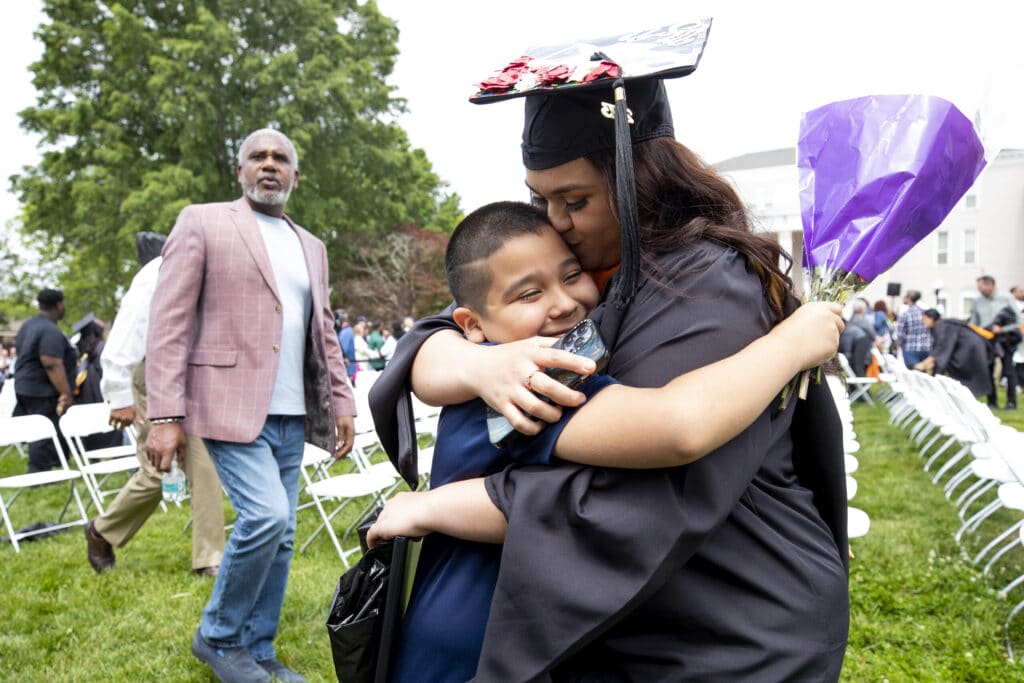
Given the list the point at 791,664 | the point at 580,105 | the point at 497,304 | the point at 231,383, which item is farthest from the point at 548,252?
the point at 231,383

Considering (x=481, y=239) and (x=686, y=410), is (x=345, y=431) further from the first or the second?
(x=686, y=410)

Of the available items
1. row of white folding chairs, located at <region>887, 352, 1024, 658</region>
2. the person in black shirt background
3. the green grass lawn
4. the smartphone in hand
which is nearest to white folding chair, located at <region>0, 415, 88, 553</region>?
the green grass lawn

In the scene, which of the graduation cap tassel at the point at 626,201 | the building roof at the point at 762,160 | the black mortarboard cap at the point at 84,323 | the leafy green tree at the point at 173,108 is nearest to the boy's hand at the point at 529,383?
the graduation cap tassel at the point at 626,201

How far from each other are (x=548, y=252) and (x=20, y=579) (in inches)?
190

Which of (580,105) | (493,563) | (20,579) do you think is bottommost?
(20,579)

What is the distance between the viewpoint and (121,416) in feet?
12.7

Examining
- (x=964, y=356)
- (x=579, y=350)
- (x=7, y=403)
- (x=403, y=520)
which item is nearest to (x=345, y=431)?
(x=403, y=520)

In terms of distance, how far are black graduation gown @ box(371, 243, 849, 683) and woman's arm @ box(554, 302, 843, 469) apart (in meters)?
0.03

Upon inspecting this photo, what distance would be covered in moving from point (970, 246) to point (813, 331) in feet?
154

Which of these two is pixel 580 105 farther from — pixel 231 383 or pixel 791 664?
pixel 231 383

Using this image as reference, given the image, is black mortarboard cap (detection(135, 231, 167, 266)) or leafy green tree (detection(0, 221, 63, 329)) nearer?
black mortarboard cap (detection(135, 231, 167, 266))

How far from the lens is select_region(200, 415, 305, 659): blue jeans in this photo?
10.2 ft

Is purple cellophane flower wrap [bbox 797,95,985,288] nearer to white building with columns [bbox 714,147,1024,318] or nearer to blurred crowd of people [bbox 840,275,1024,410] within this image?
blurred crowd of people [bbox 840,275,1024,410]

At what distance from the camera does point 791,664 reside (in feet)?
3.84
